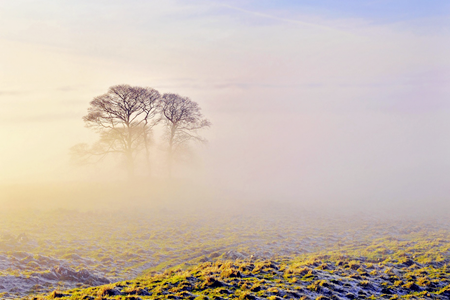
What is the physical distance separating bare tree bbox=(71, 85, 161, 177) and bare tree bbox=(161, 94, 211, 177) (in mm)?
1944

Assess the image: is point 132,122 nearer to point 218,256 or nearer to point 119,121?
point 119,121

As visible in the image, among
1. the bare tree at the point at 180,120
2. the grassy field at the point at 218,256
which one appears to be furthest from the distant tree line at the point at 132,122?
the grassy field at the point at 218,256

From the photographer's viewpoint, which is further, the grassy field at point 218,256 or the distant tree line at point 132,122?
the distant tree line at point 132,122

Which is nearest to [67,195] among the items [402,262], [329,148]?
[402,262]

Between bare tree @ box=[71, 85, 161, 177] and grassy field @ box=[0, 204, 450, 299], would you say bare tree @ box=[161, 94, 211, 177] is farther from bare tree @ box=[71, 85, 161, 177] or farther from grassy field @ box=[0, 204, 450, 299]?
grassy field @ box=[0, 204, 450, 299]

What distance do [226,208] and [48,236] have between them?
24.7 meters

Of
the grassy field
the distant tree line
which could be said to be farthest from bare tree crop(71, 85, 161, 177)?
the grassy field

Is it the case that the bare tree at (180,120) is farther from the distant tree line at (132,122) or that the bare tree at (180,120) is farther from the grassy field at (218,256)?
the grassy field at (218,256)

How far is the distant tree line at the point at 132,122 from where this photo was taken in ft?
137

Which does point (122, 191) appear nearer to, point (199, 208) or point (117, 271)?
point (199, 208)

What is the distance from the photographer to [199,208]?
138ft

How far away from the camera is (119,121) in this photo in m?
43.1

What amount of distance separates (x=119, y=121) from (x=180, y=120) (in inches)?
372

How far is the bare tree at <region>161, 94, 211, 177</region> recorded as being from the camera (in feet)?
152
